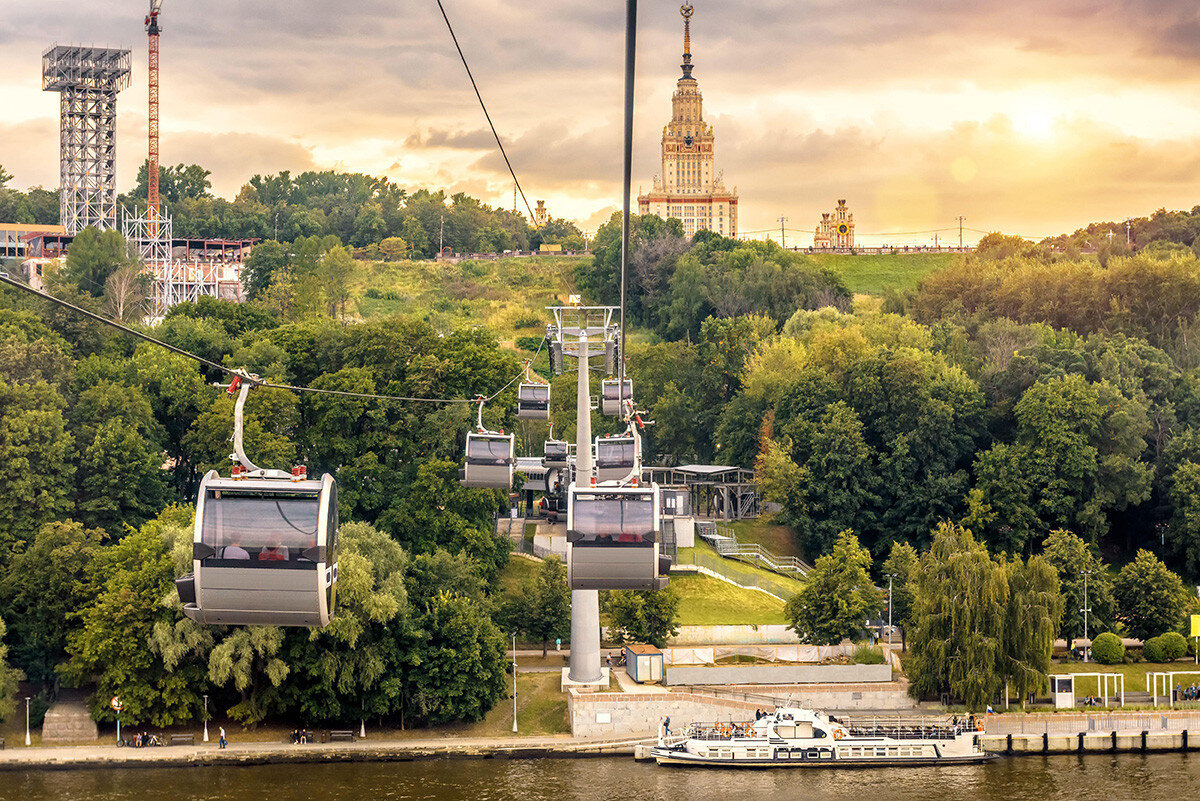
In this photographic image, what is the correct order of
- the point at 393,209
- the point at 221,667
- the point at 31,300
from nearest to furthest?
the point at 221,667 < the point at 31,300 < the point at 393,209

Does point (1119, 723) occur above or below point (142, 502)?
below

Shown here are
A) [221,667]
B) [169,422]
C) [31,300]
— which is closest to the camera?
[221,667]

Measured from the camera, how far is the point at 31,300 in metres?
74.2

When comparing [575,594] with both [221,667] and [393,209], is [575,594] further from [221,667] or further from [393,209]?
[393,209]

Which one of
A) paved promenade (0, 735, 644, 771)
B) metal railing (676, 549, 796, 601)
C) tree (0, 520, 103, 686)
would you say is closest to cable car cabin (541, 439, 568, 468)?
metal railing (676, 549, 796, 601)

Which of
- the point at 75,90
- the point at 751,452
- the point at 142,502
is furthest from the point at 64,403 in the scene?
the point at 75,90

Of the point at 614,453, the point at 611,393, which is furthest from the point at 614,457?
the point at 611,393

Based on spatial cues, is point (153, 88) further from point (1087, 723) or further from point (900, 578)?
point (1087, 723)

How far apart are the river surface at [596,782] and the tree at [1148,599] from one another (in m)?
10.0

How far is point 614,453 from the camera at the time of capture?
49.1 m

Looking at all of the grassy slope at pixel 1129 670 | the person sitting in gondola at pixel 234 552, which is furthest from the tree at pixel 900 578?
the person sitting in gondola at pixel 234 552

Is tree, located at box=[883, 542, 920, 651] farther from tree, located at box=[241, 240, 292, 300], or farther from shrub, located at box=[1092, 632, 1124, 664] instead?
tree, located at box=[241, 240, 292, 300]

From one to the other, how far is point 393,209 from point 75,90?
1620 inches

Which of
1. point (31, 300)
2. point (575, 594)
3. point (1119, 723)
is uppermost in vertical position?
point (31, 300)
